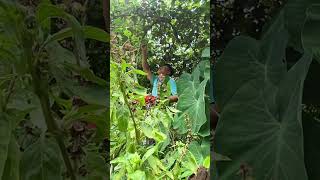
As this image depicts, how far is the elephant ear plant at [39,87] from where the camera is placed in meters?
0.72

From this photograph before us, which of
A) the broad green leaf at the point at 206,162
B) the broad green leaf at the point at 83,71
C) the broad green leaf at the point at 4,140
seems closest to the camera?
the broad green leaf at the point at 4,140

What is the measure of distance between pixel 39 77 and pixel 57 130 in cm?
10

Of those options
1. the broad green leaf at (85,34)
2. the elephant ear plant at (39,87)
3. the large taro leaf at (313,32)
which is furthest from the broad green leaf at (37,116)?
the large taro leaf at (313,32)

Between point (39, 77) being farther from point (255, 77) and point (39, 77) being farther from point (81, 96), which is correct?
point (255, 77)

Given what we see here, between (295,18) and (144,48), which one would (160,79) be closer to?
(144,48)

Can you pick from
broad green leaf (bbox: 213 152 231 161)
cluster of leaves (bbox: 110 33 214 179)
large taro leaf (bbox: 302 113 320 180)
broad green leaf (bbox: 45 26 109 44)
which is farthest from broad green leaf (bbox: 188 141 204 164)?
broad green leaf (bbox: 45 26 109 44)

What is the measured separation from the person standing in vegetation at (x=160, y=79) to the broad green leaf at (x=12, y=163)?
61 cm

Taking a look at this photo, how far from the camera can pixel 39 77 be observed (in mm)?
774

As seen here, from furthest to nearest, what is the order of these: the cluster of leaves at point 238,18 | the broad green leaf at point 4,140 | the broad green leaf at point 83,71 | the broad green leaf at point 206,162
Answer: the broad green leaf at point 206,162 < the cluster of leaves at point 238,18 < the broad green leaf at point 83,71 < the broad green leaf at point 4,140

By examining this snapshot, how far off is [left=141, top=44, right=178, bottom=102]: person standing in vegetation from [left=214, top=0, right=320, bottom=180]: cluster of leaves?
→ 1.16 feet

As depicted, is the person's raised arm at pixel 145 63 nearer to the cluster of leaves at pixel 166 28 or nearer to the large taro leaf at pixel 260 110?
the cluster of leaves at pixel 166 28

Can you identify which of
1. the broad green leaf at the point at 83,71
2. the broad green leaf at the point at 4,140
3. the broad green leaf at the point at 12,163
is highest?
the broad green leaf at the point at 83,71

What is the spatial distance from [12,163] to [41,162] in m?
0.07

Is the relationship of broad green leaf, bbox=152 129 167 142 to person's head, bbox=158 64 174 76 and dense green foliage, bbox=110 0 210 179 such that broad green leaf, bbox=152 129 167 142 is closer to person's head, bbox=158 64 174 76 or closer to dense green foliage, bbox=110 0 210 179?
dense green foliage, bbox=110 0 210 179
